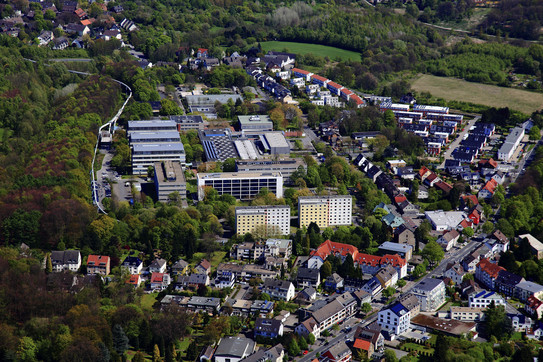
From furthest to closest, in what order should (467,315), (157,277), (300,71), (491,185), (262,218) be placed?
(300,71), (491,185), (262,218), (157,277), (467,315)

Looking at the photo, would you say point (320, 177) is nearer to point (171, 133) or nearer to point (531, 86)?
point (171, 133)

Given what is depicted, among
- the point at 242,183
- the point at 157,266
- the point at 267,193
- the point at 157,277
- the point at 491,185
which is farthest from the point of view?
the point at 491,185

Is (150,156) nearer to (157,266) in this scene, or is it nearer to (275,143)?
(275,143)

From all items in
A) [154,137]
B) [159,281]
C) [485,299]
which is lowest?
[154,137]

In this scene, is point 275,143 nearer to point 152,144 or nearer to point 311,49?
point 152,144

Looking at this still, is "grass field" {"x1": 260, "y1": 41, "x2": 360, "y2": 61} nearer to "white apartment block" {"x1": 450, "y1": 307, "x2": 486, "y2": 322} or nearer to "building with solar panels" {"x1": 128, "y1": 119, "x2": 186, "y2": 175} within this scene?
"building with solar panels" {"x1": 128, "y1": 119, "x2": 186, "y2": 175}

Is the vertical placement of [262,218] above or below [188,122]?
above

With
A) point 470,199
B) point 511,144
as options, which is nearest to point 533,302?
point 470,199

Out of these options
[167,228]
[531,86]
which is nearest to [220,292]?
[167,228]

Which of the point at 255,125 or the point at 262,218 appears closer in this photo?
the point at 262,218
